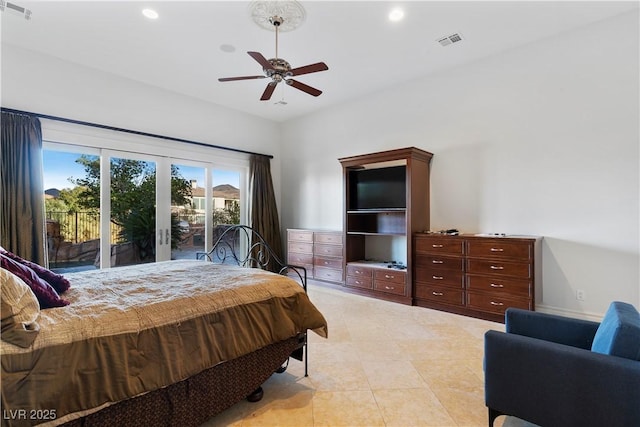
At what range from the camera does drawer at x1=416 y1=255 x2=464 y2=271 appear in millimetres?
3812

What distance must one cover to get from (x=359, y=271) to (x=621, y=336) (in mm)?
3460

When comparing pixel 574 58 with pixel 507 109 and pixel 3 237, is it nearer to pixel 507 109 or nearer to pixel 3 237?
pixel 507 109

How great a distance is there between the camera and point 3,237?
11.1 ft

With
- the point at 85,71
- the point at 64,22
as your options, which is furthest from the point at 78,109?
the point at 64,22

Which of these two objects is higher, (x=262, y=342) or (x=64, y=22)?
(x=64, y=22)

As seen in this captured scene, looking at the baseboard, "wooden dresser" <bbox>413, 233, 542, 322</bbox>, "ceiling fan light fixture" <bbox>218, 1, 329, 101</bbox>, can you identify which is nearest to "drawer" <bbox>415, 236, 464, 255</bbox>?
"wooden dresser" <bbox>413, 233, 542, 322</bbox>

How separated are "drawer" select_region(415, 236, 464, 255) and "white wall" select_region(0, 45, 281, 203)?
151 inches

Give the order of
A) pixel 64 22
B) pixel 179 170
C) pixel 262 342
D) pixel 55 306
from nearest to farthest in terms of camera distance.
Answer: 1. pixel 55 306
2. pixel 262 342
3. pixel 64 22
4. pixel 179 170

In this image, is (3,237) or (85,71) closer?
(3,237)

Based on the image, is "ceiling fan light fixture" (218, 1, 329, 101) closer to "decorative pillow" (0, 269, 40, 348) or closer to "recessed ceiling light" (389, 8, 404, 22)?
"recessed ceiling light" (389, 8, 404, 22)

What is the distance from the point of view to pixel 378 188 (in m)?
4.82

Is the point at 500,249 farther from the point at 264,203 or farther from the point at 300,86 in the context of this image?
the point at 264,203

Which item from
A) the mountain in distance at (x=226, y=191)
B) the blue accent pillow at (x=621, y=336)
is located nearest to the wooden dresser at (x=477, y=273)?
the blue accent pillow at (x=621, y=336)

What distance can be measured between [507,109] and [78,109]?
18.6 ft
